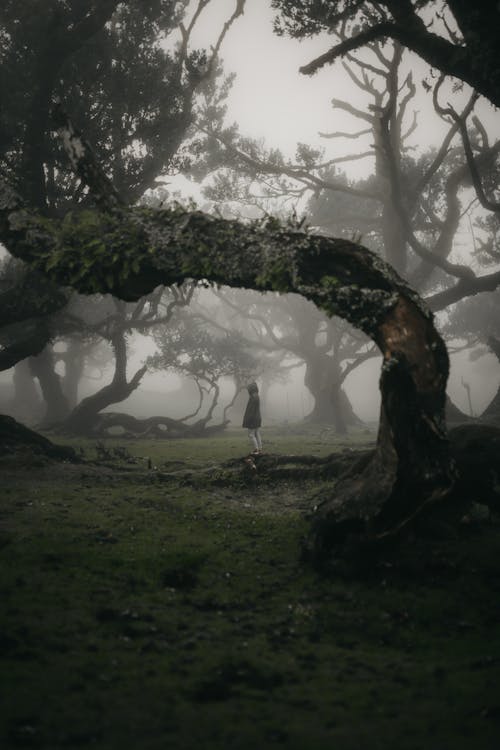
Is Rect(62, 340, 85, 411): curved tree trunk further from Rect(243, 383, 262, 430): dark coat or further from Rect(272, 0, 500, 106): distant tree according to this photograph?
Rect(272, 0, 500, 106): distant tree

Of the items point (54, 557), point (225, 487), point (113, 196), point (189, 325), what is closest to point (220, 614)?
point (54, 557)

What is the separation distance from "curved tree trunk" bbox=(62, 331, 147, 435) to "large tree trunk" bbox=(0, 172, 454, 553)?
19303 millimetres

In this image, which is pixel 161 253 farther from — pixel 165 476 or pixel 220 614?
pixel 165 476

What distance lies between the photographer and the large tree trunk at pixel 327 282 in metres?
6.07

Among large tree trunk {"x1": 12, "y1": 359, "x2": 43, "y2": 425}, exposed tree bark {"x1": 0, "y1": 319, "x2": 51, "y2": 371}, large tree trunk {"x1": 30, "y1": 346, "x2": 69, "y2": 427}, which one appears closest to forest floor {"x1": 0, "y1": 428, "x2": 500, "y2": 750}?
exposed tree bark {"x1": 0, "y1": 319, "x2": 51, "y2": 371}

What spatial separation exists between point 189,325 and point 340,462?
34820mm

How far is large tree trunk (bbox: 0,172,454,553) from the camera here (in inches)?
239

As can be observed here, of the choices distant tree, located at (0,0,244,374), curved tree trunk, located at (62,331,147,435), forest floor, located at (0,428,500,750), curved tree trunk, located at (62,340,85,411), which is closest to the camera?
forest floor, located at (0,428,500,750)

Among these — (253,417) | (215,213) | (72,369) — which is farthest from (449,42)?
(72,369)

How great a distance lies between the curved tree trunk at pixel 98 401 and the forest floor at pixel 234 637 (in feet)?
60.3

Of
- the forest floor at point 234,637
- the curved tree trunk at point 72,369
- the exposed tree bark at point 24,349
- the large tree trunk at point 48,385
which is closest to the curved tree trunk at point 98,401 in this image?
the large tree trunk at point 48,385

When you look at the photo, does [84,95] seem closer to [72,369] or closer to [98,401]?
[98,401]

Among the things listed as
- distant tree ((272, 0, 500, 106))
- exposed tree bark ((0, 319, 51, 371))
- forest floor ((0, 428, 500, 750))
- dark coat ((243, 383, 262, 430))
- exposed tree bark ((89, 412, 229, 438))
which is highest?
distant tree ((272, 0, 500, 106))

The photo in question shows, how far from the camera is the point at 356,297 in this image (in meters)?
6.71
